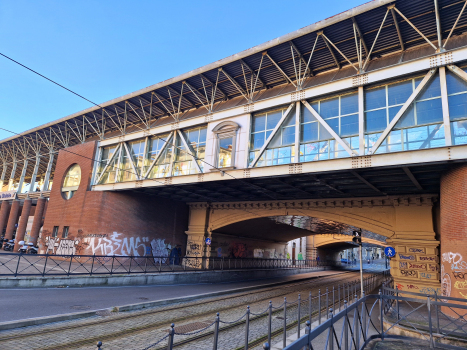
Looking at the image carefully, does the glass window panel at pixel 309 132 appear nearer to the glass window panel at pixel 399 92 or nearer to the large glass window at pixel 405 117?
the large glass window at pixel 405 117

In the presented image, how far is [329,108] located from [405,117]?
369cm

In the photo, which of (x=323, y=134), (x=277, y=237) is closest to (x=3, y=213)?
(x=277, y=237)

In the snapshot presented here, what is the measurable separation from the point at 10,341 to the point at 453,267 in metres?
14.6

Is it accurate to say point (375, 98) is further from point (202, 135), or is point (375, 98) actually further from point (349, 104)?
point (202, 135)

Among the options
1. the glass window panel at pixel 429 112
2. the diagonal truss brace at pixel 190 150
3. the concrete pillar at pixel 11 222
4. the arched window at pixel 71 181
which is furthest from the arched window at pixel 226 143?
the concrete pillar at pixel 11 222

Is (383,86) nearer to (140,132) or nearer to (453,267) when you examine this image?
(453,267)

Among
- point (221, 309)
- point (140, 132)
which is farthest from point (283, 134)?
point (140, 132)

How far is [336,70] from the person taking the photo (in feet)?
57.7

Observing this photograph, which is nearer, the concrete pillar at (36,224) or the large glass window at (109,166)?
the large glass window at (109,166)

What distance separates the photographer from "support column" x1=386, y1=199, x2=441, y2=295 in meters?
16.8

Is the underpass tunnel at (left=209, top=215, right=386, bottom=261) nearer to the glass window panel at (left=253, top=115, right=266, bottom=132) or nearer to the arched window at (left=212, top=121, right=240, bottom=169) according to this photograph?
the arched window at (left=212, top=121, right=240, bottom=169)

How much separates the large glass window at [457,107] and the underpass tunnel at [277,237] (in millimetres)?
13806

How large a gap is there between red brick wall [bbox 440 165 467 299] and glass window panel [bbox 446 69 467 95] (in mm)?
3195

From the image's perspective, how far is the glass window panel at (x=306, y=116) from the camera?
16500 mm
